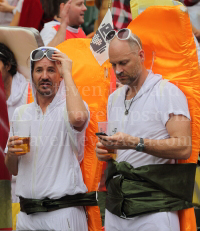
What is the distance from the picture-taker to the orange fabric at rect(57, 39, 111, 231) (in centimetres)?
364

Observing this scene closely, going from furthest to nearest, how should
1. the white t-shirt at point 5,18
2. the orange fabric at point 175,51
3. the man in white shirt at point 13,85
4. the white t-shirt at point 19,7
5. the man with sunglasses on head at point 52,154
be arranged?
the white t-shirt at point 5,18, the white t-shirt at point 19,7, the man in white shirt at point 13,85, the man with sunglasses on head at point 52,154, the orange fabric at point 175,51

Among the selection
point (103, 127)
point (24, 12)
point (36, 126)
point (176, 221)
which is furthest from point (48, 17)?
point (176, 221)

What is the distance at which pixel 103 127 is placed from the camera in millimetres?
2875

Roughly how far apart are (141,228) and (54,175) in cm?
75

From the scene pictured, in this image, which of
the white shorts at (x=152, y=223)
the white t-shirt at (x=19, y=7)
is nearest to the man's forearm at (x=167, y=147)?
the white shorts at (x=152, y=223)

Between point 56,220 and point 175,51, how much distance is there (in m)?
1.48

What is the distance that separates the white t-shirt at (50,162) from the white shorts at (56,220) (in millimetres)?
135

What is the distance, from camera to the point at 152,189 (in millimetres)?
2898

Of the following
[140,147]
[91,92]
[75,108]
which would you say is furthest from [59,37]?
[140,147]

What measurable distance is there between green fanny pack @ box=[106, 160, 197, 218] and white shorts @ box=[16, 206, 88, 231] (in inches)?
15.1

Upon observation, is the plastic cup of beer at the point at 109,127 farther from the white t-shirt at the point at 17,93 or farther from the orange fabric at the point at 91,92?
the white t-shirt at the point at 17,93

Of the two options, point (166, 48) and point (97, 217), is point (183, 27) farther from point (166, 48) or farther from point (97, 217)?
point (97, 217)

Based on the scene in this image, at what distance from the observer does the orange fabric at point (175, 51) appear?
3.09m

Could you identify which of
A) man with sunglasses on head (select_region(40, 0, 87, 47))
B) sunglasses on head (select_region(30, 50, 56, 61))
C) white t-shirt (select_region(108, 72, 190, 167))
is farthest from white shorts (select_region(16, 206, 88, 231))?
man with sunglasses on head (select_region(40, 0, 87, 47))
